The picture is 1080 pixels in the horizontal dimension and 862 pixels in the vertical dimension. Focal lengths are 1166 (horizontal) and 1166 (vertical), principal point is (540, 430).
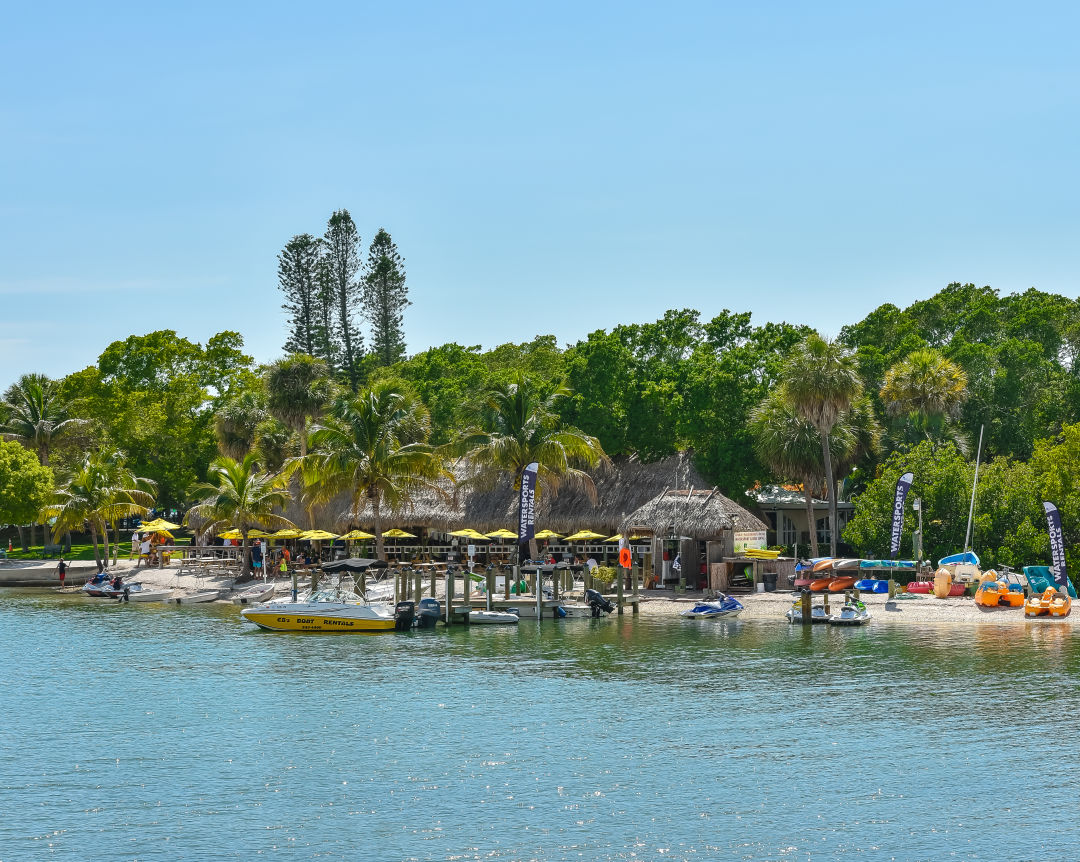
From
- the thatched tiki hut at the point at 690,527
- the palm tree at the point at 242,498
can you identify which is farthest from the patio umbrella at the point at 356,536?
the thatched tiki hut at the point at 690,527

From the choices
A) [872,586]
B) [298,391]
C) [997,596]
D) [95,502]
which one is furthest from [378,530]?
[997,596]

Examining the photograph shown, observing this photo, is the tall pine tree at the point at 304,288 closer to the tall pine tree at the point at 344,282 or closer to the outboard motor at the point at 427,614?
the tall pine tree at the point at 344,282

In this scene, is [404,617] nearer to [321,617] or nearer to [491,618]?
[321,617]

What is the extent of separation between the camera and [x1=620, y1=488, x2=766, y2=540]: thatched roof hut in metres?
50.9

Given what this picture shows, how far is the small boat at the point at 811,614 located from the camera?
145ft

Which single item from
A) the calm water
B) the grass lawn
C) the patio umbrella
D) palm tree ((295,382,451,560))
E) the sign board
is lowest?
the calm water

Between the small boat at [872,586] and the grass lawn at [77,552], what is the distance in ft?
153

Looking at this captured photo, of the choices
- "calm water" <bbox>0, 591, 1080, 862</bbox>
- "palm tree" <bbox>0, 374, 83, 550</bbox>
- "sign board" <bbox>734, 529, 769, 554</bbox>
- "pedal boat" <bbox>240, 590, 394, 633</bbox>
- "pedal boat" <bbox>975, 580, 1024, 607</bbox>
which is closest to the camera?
"calm water" <bbox>0, 591, 1080, 862</bbox>

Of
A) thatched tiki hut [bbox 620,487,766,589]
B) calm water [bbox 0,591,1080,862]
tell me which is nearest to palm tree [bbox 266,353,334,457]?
thatched tiki hut [bbox 620,487,766,589]

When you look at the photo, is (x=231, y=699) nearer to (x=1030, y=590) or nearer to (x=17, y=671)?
(x=17, y=671)

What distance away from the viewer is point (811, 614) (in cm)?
4434

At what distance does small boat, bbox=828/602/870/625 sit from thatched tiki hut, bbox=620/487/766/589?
7.56 meters

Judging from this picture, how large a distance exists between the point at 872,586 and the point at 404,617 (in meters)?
20.0

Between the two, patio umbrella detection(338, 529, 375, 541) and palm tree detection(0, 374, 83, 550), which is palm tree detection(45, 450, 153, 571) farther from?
patio umbrella detection(338, 529, 375, 541)
